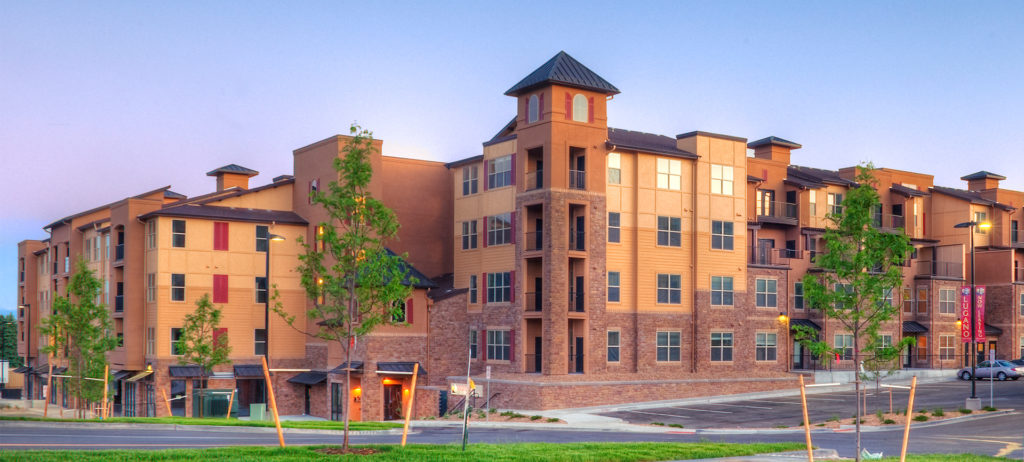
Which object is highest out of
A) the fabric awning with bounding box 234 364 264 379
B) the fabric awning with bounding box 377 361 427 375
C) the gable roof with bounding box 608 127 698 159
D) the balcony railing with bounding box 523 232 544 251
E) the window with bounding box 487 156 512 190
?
the gable roof with bounding box 608 127 698 159

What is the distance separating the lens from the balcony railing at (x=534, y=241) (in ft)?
166

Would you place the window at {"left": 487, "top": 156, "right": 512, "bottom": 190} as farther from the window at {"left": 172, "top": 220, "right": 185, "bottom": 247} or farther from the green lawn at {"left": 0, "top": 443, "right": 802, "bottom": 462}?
the green lawn at {"left": 0, "top": 443, "right": 802, "bottom": 462}

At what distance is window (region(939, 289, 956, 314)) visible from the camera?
67.6m

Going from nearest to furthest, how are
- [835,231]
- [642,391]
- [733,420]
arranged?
1. [835,231]
2. [733,420]
3. [642,391]

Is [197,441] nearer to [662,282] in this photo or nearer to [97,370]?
[97,370]

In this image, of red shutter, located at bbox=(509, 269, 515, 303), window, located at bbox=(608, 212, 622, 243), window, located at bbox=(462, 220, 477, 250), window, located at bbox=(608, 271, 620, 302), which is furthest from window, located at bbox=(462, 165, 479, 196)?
window, located at bbox=(608, 271, 620, 302)

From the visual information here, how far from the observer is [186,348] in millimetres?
45938

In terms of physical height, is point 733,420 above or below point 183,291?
below

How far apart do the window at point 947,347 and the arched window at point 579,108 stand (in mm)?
33187

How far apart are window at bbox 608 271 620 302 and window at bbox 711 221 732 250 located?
6.77 metres

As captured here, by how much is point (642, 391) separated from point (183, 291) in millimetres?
26186

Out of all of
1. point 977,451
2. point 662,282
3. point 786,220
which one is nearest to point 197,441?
Result: point 977,451

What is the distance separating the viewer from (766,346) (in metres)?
56.6

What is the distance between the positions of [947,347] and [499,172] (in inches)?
1395
